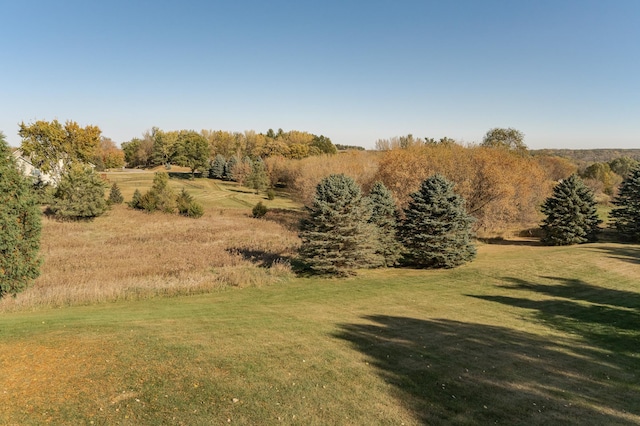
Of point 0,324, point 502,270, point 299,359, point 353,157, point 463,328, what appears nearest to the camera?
point 299,359

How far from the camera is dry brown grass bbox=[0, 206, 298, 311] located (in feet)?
59.3

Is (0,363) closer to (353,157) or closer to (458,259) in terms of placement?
(458,259)

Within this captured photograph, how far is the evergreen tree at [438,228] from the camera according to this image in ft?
82.5

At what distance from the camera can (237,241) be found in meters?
34.5

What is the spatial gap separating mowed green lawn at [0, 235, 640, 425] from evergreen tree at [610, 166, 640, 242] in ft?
81.5

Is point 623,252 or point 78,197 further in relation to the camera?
point 78,197

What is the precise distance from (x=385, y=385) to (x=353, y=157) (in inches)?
2194

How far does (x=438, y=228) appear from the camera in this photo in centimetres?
2552

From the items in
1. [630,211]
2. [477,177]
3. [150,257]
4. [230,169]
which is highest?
[230,169]

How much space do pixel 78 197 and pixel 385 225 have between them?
3703 centimetres

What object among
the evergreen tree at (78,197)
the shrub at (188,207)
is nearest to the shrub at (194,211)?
the shrub at (188,207)

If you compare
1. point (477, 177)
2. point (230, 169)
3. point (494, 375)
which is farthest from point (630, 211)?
point (230, 169)

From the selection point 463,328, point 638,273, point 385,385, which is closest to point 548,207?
point 638,273

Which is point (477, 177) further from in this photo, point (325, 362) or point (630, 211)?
point (325, 362)
